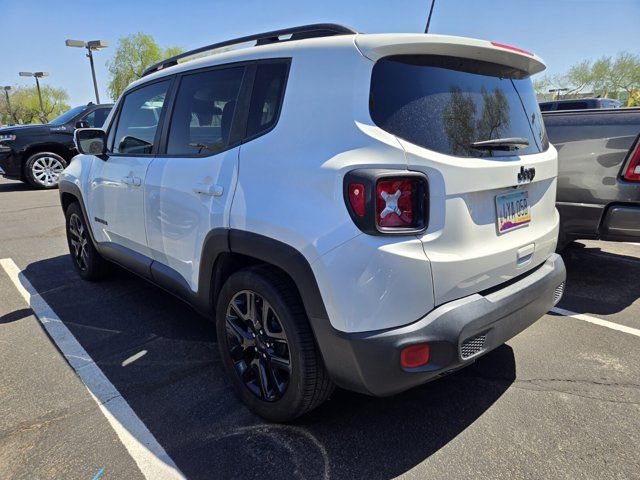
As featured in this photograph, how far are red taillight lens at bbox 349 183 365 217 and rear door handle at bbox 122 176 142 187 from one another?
1916 mm

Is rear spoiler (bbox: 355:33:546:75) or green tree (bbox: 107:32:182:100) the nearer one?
rear spoiler (bbox: 355:33:546:75)

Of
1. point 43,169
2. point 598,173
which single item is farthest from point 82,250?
point 43,169

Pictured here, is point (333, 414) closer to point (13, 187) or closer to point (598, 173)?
point (598, 173)

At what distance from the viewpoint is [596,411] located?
2.36 meters

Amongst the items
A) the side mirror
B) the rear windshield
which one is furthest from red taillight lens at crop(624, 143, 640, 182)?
the side mirror


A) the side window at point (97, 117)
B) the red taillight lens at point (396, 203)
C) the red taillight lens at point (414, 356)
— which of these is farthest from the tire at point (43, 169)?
the red taillight lens at point (414, 356)

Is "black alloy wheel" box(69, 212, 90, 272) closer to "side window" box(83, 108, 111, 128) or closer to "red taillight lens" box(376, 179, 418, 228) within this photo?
"red taillight lens" box(376, 179, 418, 228)

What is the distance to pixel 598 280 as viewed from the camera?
4289 mm

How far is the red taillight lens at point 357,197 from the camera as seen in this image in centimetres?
172

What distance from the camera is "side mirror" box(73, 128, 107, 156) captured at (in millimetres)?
3668

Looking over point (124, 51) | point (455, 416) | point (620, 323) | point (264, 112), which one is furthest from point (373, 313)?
point (124, 51)

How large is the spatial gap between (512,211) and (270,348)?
4.49ft

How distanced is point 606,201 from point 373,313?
2993mm

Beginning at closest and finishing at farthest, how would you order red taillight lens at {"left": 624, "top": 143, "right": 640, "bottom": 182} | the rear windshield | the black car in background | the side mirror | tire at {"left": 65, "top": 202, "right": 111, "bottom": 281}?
1. the rear windshield
2. red taillight lens at {"left": 624, "top": 143, "right": 640, "bottom": 182}
3. the side mirror
4. tire at {"left": 65, "top": 202, "right": 111, "bottom": 281}
5. the black car in background
